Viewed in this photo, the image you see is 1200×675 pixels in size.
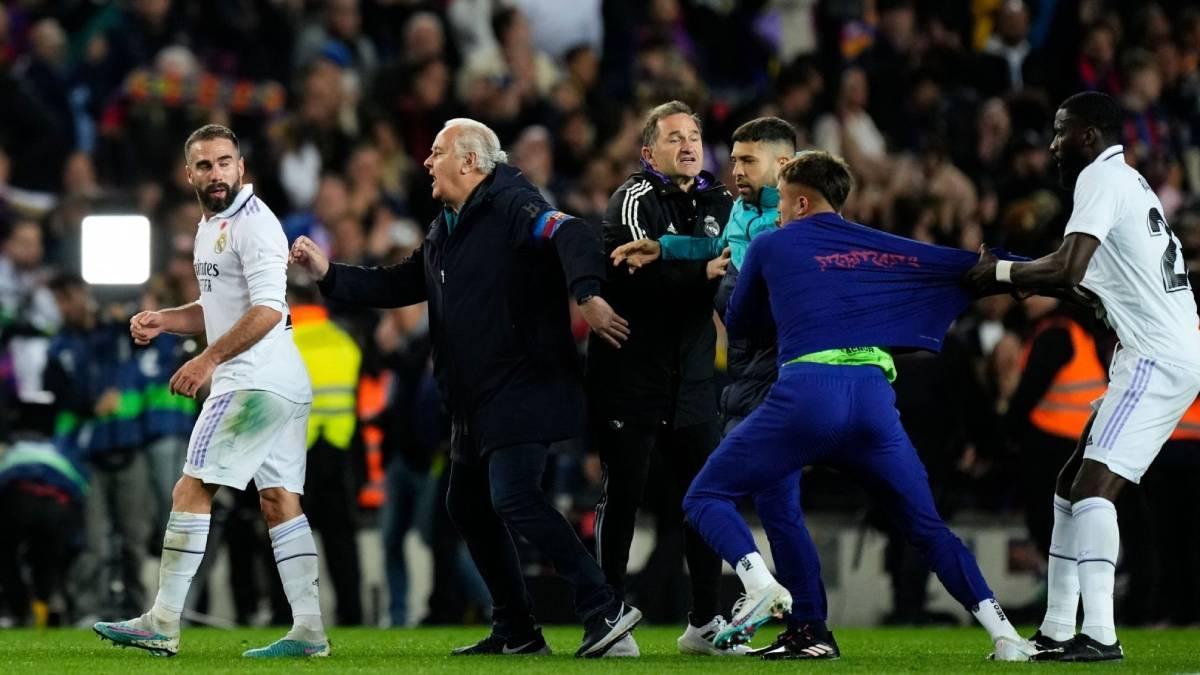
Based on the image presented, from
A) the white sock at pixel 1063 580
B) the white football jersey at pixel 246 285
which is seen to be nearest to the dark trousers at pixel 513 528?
the white football jersey at pixel 246 285

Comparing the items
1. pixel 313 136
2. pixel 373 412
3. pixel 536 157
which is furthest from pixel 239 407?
pixel 313 136

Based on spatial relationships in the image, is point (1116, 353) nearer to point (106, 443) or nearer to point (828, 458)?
point (828, 458)

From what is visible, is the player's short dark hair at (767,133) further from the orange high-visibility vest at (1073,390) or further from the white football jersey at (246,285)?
the orange high-visibility vest at (1073,390)

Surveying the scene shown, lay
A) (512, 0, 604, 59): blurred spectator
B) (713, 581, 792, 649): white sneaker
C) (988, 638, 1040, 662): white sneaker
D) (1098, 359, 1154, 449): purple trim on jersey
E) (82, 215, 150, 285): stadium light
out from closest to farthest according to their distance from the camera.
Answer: (713, 581, 792, 649): white sneaker, (988, 638, 1040, 662): white sneaker, (1098, 359, 1154, 449): purple trim on jersey, (82, 215, 150, 285): stadium light, (512, 0, 604, 59): blurred spectator

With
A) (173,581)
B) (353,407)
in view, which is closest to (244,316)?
(173,581)

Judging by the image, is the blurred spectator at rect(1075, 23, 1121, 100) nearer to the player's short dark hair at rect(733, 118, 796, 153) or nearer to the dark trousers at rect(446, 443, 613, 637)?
the player's short dark hair at rect(733, 118, 796, 153)

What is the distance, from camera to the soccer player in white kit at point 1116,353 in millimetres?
7902

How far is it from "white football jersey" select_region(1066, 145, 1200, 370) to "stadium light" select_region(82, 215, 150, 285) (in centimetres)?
745

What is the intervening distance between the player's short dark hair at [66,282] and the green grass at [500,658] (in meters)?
2.75

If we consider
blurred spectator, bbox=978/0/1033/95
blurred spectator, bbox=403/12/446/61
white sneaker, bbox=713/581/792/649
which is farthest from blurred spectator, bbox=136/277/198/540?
blurred spectator, bbox=978/0/1033/95

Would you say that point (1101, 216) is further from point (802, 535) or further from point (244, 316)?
point (244, 316)

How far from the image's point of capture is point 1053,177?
55.4 feet

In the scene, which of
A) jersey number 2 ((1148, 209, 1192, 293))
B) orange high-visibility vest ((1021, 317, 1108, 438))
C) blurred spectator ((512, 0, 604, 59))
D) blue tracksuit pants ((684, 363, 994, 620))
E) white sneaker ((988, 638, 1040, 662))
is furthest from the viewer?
blurred spectator ((512, 0, 604, 59))

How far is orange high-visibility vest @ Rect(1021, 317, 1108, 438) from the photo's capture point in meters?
12.5
